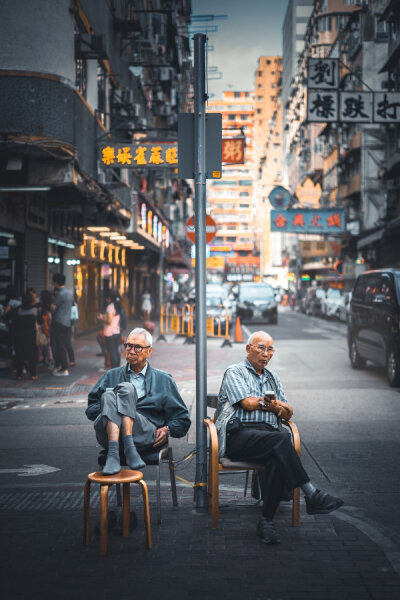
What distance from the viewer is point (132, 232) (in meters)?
26.0

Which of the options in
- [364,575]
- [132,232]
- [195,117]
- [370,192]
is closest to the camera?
[364,575]

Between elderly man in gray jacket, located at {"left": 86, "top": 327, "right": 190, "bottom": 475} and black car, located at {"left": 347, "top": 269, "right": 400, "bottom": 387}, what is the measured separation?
7539 millimetres

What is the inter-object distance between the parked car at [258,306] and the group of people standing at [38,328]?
61.9 feet

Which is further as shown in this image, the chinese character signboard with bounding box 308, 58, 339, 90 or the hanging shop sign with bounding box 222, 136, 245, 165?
the chinese character signboard with bounding box 308, 58, 339, 90

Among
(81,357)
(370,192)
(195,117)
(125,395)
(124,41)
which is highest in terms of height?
(124,41)

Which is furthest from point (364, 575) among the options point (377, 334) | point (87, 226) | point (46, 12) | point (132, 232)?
point (132, 232)

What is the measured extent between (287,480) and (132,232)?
2183 centimetres

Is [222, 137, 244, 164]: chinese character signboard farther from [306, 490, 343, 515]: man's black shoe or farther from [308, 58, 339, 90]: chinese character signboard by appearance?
[306, 490, 343, 515]: man's black shoe

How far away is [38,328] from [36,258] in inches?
136

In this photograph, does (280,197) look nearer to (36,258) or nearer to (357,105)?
(357,105)

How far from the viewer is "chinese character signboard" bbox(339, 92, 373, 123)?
17578 millimetres

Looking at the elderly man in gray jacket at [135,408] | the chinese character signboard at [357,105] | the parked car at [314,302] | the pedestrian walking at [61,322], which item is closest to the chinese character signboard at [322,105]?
the chinese character signboard at [357,105]

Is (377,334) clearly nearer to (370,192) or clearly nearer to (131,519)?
(131,519)

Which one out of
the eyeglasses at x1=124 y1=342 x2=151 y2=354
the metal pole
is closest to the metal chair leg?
the metal pole
